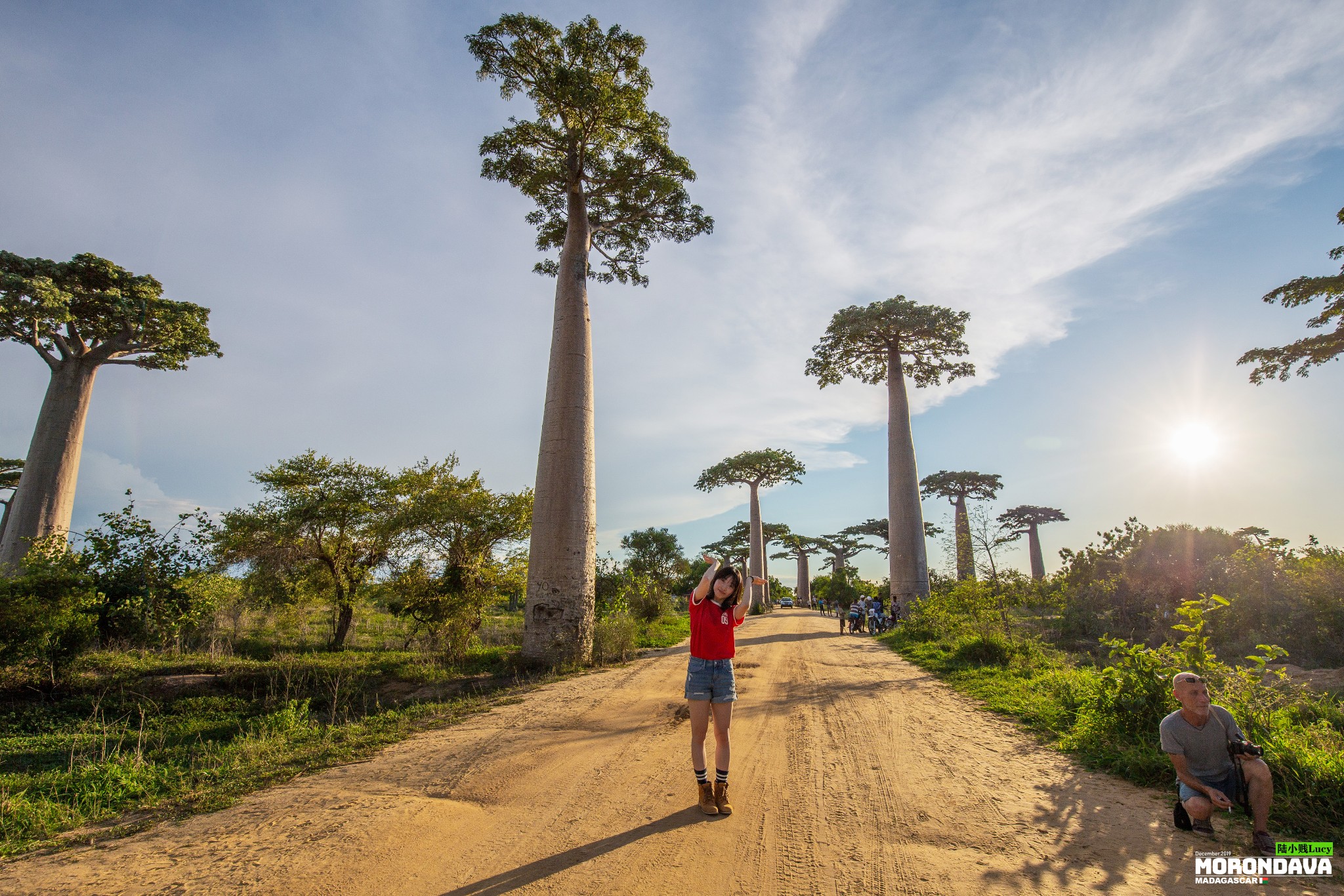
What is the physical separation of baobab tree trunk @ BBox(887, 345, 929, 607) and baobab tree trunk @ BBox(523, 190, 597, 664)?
1096cm

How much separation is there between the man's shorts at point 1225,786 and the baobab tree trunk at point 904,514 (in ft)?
46.0

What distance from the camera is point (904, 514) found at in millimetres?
16641

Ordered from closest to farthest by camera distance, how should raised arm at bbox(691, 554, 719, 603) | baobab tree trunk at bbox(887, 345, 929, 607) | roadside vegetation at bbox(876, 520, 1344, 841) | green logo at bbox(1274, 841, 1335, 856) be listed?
green logo at bbox(1274, 841, 1335, 856)
raised arm at bbox(691, 554, 719, 603)
roadside vegetation at bbox(876, 520, 1344, 841)
baobab tree trunk at bbox(887, 345, 929, 607)

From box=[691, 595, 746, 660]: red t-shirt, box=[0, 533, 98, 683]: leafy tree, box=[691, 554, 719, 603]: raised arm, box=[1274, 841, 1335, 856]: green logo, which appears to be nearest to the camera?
box=[1274, 841, 1335, 856]: green logo

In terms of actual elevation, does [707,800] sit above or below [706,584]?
below

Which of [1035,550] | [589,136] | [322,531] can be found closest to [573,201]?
[589,136]

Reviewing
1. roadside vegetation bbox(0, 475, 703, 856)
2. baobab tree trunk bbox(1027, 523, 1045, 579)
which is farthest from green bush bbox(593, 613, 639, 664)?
baobab tree trunk bbox(1027, 523, 1045, 579)

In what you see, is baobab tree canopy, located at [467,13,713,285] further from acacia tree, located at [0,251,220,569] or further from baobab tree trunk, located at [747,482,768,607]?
baobab tree trunk, located at [747,482,768,607]

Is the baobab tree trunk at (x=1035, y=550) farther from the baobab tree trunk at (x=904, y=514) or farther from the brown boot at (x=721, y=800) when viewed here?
the brown boot at (x=721, y=800)

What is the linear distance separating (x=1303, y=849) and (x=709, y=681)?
297cm

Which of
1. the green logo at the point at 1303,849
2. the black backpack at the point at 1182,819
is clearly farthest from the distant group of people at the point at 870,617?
the green logo at the point at 1303,849

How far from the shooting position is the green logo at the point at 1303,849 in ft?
8.73

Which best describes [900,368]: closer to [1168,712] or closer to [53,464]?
[1168,712]

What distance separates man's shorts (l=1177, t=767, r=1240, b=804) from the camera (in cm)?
305
